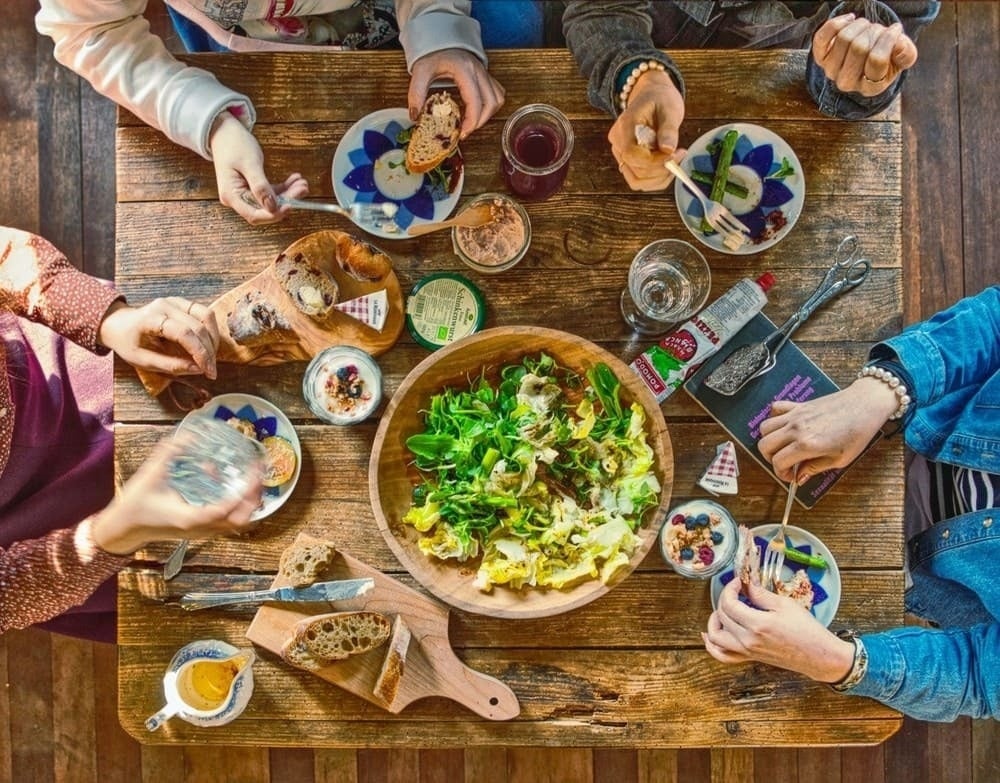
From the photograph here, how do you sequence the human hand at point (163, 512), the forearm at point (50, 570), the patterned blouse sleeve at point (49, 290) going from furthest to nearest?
the patterned blouse sleeve at point (49, 290) → the forearm at point (50, 570) → the human hand at point (163, 512)

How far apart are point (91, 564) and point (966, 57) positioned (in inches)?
106

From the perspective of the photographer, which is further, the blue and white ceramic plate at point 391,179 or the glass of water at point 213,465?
the blue and white ceramic plate at point 391,179

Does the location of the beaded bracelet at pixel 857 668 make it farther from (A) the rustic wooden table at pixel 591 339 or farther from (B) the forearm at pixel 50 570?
(B) the forearm at pixel 50 570

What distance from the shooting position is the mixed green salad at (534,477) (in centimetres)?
158

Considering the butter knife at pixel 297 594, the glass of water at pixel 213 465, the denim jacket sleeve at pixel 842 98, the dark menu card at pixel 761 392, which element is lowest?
the butter knife at pixel 297 594

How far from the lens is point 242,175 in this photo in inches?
64.7

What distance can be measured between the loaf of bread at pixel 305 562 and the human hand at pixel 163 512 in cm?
18

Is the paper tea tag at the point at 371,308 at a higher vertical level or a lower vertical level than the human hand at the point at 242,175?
lower

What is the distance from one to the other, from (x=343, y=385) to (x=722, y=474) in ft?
2.47

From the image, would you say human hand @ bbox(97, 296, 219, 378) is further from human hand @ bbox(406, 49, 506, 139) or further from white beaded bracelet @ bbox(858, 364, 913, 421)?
white beaded bracelet @ bbox(858, 364, 913, 421)

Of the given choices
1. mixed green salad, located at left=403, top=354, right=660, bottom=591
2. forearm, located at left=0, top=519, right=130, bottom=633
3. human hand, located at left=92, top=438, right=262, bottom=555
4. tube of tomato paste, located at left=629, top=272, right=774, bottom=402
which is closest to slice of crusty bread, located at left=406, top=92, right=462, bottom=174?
mixed green salad, located at left=403, top=354, right=660, bottom=591

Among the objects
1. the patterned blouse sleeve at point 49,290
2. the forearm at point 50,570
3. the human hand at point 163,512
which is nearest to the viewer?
the human hand at point 163,512

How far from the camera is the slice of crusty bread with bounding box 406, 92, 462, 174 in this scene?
1.62 meters

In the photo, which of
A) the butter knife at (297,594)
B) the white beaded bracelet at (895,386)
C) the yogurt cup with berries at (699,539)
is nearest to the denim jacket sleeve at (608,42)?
the white beaded bracelet at (895,386)
